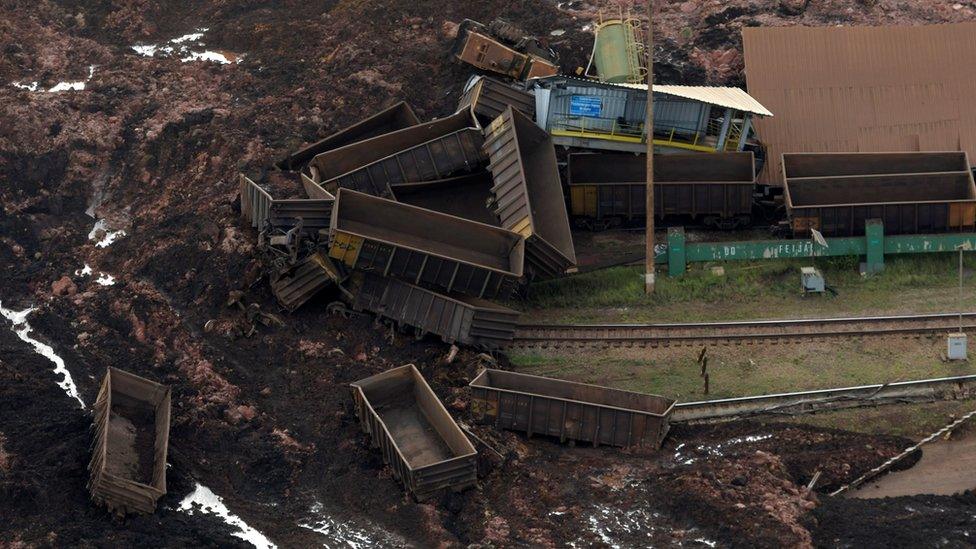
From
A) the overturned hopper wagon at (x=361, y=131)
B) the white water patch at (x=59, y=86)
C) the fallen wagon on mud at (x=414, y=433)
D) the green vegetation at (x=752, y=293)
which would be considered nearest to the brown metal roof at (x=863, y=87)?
the green vegetation at (x=752, y=293)

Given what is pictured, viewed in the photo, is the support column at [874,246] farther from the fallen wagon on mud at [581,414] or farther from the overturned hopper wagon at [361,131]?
the overturned hopper wagon at [361,131]

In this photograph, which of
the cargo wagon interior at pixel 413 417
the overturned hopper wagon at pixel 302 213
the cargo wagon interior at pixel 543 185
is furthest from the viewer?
the cargo wagon interior at pixel 543 185

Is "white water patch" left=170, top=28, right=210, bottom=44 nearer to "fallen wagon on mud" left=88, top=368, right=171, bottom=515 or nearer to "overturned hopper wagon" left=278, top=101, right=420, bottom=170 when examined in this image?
"overturned hopper wagon" left=278, top=101, right=420, bottom=170

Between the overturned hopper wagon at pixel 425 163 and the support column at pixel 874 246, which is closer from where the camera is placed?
the support column at pixel 874 246

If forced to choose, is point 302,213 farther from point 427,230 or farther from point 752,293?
point 752,293

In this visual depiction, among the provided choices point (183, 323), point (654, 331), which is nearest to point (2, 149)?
point (183, 323)

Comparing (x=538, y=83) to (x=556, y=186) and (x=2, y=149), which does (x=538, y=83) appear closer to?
(x=556, y=186)

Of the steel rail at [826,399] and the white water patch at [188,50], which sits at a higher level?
the white water patch at [188,50]
